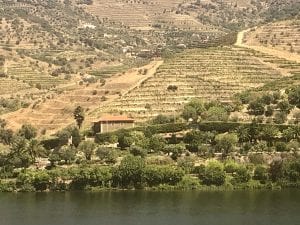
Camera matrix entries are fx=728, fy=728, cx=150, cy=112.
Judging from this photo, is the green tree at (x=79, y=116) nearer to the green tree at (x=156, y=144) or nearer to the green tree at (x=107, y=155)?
the green tree at (x=107, y=155)

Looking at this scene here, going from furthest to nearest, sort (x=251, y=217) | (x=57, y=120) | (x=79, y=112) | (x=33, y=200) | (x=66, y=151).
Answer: (x=57, y=120), (x=79, y=112), (x=66, y=151), (x=33, y=200), (x=251, y=217)

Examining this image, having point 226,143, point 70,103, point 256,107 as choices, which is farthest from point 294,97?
point 70,103

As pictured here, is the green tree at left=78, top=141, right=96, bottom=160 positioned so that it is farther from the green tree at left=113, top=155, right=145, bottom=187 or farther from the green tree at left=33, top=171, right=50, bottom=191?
the green tree at left=113, top=155, right=145, bottom=187

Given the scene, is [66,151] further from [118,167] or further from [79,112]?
[79,112]

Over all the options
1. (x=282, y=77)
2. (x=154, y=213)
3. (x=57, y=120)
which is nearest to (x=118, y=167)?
(x=154, y=213)

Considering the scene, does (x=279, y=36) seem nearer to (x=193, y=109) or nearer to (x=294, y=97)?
(x=294, y=97)
